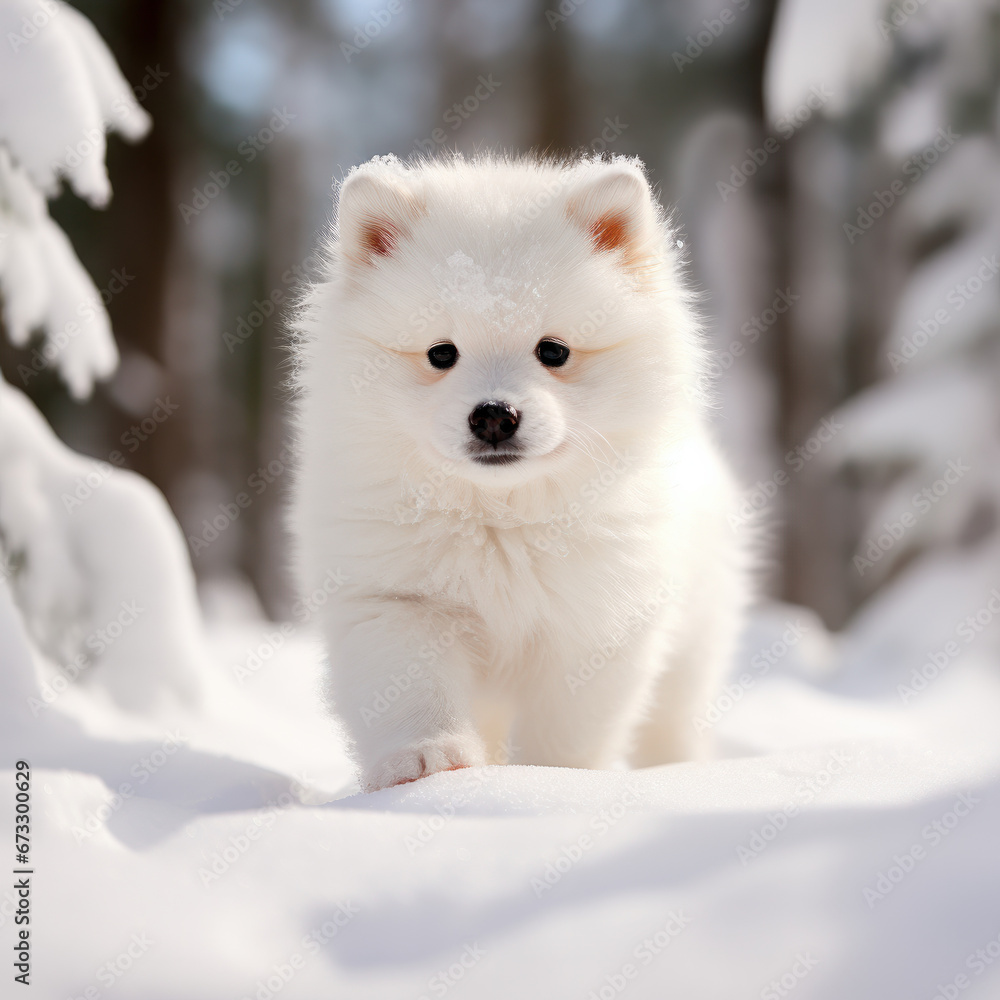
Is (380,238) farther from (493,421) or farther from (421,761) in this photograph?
(421,761)

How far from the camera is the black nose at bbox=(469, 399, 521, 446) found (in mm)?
2732

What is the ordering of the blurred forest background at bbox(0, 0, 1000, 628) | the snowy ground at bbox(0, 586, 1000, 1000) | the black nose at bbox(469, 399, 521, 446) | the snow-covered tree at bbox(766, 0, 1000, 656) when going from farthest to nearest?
the blurred forest background at bbox(0, 0, 1000, 628)
the snow-covered tree at bbox(766, 0, 1000, 656)
the black nose at bbox(469, 399, 521, 446)
the snowy ground at bbox(0, 586, 1000, 1000)

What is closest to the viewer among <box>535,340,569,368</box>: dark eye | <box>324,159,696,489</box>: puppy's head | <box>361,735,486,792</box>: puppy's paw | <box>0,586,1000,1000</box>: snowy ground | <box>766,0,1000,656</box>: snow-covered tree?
<box>0,586,1000,1000</box>: snowy ground

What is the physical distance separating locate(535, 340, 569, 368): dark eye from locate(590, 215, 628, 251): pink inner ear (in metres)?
0.49

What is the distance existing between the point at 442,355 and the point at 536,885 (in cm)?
162

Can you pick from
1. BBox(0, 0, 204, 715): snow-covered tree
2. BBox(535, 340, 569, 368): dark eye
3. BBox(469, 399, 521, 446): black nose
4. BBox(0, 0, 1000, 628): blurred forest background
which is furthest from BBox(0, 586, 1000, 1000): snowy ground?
BBox(0, 0, 1000, 628): blurred forest background

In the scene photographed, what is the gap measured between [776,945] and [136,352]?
8406 mm

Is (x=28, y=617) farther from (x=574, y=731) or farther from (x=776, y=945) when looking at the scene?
(x=776, y=945)

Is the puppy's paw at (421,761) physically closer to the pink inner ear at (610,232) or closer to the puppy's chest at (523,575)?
the puppy's chest at (523,575)

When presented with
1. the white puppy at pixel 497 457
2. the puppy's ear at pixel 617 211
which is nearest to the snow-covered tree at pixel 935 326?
the puppy's ear at pixel 617 211

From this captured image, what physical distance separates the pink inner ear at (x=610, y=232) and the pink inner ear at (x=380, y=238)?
26.9 inches

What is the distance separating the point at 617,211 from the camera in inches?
128

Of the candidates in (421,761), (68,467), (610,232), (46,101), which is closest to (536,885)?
(421,761)

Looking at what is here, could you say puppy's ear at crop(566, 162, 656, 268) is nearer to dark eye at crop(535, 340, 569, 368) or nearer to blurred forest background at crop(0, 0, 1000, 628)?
dark eye at crop(535, 340, 569, 368)
